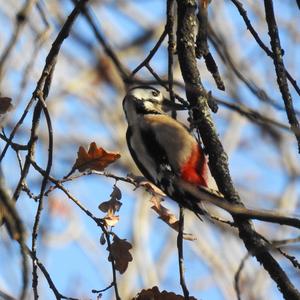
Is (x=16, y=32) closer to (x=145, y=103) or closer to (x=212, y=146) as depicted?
(x=212, y=146)

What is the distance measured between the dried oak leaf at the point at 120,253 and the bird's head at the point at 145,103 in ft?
4.31

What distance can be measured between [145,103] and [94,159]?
3.94 feet

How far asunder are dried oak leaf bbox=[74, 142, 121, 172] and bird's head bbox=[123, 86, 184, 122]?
1078 mm

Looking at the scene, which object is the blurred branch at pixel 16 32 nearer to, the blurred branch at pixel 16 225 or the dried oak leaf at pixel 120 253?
the blurred branch at pixel 16 225

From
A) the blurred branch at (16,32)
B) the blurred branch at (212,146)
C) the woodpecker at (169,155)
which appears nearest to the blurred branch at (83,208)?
the blurred branch at (212,146)

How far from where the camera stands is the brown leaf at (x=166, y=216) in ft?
10.7

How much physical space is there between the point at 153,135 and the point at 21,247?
2.21 m

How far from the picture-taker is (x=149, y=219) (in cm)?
1304

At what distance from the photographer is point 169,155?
399 centimetres

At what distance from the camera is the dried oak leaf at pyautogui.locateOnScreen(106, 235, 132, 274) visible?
3086 mm

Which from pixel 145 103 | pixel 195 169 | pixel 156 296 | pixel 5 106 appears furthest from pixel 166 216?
pixel 145 103

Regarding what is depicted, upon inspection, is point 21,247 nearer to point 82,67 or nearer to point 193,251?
point 193,251

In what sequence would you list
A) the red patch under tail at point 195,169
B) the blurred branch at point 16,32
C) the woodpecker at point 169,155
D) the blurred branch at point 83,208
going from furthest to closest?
1. the red patch under tail at point 195,169
2. the woodpecker at point 169,155
3. the blurred branch at point 83,208
4. the blurred branch at point 16,32

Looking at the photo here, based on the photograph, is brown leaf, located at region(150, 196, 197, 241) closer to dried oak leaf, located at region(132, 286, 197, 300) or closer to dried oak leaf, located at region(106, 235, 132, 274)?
dried oak leaf, located at region(106, 235, 132, 274)
